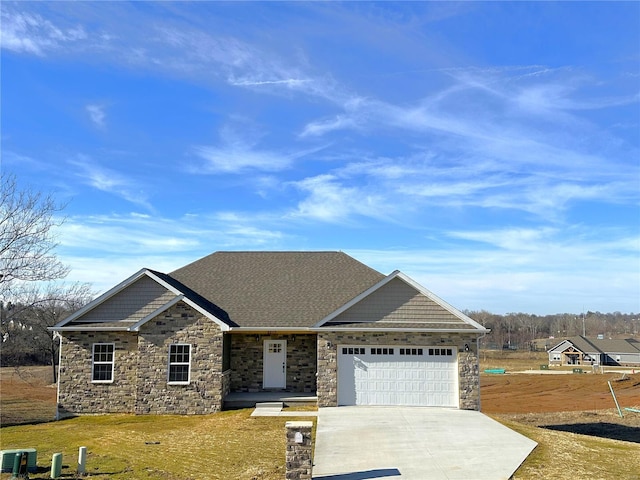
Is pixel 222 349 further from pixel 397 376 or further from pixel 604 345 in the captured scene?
pixel 604 345

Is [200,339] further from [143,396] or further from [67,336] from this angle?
[67,336]

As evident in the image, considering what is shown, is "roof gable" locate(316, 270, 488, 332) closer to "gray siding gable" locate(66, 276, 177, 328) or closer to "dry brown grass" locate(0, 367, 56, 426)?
"gray siding gable" locate(66, 276, 177, 328)

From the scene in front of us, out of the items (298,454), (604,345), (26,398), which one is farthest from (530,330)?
(298,454)

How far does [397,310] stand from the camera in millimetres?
20469

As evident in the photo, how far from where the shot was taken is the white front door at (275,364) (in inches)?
861

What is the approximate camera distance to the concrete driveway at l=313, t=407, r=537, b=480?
451 inches

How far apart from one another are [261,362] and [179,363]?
3467mm

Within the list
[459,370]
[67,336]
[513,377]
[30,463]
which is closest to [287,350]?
[459,370]

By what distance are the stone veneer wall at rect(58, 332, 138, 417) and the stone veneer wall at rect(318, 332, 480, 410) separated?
7.22 metres

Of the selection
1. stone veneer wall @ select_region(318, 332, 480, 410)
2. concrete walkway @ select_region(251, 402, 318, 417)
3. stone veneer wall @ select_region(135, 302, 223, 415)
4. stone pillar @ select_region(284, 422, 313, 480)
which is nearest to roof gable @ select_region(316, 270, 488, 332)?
stone veneer wall @ select_region(318, 332, 480, 410)

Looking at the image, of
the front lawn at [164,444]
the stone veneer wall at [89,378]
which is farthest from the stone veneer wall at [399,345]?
the stone veneer wall at [89,378]

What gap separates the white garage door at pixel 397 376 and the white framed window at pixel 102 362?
8.79 m

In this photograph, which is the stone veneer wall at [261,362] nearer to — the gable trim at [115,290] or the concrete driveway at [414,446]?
the concrete driveway at [414,446]

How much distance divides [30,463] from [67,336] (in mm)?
9311
